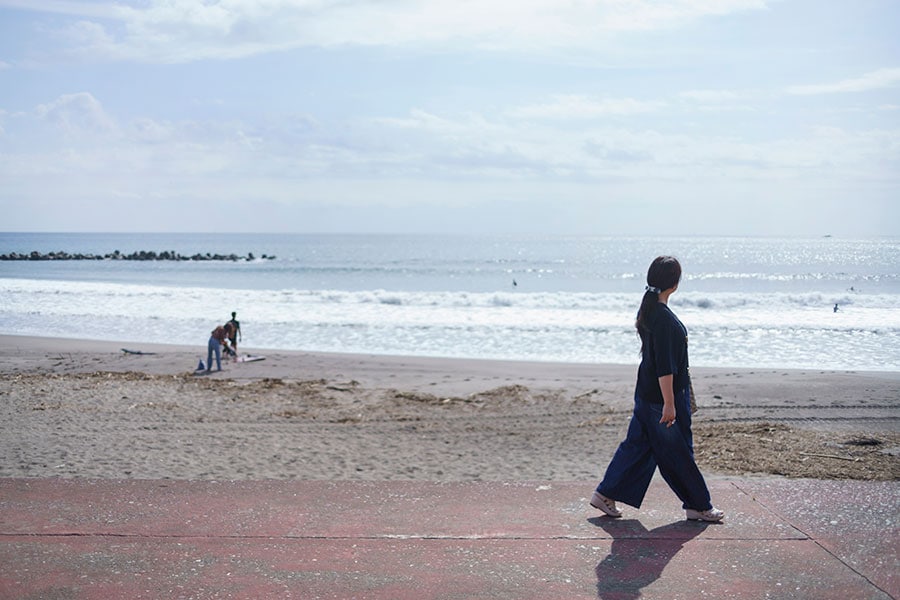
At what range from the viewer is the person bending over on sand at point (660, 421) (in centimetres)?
488

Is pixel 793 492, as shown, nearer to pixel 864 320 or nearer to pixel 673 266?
pixel 673 266

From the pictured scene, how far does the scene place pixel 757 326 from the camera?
25500 millimetres

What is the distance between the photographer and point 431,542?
4.76 metres

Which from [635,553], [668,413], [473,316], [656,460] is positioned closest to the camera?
[635,553]

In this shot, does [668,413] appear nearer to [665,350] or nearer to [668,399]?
[668,399]

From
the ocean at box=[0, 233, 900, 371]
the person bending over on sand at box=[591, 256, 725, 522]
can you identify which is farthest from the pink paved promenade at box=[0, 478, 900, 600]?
the ocean at box=[0, 233, 900, 371]

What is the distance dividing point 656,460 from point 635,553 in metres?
0.69

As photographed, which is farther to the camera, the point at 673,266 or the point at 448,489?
the point at 448,489

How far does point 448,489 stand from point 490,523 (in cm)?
78

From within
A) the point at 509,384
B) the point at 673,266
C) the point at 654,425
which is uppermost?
the point at 673,266

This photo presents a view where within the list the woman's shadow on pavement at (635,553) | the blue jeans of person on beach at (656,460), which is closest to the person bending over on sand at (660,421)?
the blue jeans of person on beach at (656,460)


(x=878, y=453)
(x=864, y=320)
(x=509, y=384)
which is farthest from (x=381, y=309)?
(x=878, y=453)

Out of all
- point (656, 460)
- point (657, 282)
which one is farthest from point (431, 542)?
point (657, 282)

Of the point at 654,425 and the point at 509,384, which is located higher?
the point at 654,425
